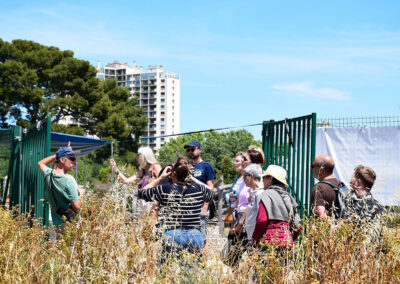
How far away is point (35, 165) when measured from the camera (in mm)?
5871

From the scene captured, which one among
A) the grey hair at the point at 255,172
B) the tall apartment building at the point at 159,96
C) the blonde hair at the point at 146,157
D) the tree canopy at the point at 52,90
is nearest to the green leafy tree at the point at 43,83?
the tree canopy at the point at 52,90

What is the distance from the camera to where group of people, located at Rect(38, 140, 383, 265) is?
3.23 meters

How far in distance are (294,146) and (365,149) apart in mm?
4545

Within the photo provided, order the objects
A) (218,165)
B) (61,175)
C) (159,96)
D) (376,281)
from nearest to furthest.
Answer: (376,281)
(61,175)
(218,165)
(159,96)

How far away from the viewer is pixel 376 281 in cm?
253

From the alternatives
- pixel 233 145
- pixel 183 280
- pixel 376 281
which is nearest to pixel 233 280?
pixel 183 280

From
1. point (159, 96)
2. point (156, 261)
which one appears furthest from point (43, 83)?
point (159, 96)

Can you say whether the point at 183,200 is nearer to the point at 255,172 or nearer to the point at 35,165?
the point at 255,172

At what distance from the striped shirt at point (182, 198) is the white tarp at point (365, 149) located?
5.96 m

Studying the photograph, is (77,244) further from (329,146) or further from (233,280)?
(329,146)

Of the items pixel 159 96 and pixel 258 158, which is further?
pixel 159 96

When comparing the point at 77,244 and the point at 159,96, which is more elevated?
the point at 159,96

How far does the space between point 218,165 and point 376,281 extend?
29.0 metres

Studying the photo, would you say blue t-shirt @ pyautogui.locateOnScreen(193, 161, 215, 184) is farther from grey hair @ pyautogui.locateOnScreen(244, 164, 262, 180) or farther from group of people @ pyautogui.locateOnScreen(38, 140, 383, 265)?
grey hair @ pyautogui.locateOnScreen(244, 164, 262, 180)
